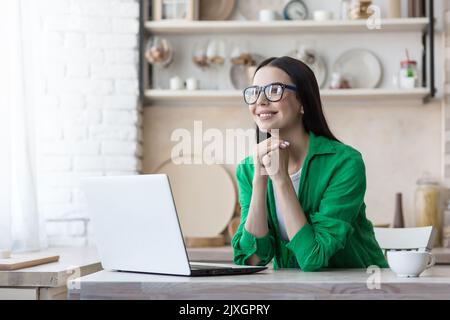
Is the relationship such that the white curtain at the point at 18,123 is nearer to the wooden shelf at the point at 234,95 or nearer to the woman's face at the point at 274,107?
the wooden shelf at the point at 234,95

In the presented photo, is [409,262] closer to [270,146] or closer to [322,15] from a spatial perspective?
[270,146]

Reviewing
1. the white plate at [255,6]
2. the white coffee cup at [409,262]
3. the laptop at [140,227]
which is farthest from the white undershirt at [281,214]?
the white plate at [255,6]

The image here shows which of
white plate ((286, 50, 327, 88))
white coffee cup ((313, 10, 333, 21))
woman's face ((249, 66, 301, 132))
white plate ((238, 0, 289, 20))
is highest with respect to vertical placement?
white plate ((238, 0, 289, 20))

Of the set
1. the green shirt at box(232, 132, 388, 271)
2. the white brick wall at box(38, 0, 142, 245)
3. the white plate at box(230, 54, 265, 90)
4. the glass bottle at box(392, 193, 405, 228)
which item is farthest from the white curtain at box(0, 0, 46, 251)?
the glass bottle at box(392, 193, 405, 228)

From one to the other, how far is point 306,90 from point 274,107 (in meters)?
0.13

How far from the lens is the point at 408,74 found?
11.1ft

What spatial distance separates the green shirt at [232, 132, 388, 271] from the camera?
1708 millimetres

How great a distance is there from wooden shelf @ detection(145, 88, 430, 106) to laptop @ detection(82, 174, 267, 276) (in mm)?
1832

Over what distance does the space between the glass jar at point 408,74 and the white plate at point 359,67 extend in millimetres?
135

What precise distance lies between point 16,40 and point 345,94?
56.7 inches

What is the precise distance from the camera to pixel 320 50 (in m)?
3.54

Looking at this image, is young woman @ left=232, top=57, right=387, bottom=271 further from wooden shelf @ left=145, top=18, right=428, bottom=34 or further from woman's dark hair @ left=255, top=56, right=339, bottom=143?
wooden shelf @ left=145, top=18, right=428, bottom=34
